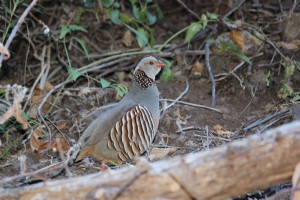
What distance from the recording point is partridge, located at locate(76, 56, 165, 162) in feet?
15.0

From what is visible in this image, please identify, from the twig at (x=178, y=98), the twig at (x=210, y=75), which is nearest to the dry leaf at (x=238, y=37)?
the twig at (x=210, y=75)

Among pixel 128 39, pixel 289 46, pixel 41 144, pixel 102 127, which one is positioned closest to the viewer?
pixel 102 127

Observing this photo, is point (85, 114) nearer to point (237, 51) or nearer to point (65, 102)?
point (65, 102)

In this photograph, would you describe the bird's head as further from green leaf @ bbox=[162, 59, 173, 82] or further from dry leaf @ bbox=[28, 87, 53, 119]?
dry leaf @ bbox=[28, 87, 53, 119]

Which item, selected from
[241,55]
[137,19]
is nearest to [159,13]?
[137,19]

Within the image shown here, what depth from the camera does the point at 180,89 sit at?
5930 millimetres

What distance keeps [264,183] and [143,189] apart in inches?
24.2

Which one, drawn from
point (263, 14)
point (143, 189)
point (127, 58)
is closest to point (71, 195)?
point (143, 189)

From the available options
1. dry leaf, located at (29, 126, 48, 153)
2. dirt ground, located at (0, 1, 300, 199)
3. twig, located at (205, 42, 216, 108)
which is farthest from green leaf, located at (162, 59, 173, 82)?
dry leaf, located at (29, 126, 48, 153)

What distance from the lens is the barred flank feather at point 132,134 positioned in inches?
180

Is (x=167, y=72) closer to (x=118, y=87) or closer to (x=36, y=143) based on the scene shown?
(x=118, y=87)

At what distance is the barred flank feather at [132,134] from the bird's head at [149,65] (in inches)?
17.5

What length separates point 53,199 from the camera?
2830 mm

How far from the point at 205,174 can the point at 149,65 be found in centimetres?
245
